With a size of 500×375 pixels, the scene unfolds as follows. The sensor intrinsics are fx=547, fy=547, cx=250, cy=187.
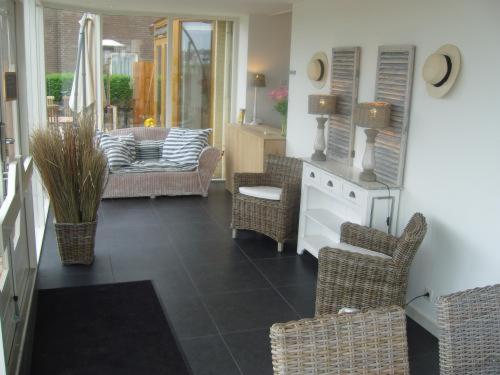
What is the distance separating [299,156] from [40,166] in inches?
113

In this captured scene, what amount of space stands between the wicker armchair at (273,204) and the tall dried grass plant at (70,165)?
157cm

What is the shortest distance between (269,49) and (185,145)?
1.80 meters

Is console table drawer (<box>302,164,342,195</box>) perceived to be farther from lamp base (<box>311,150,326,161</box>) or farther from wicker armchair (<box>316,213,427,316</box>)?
wicker armchair (<box>316,213,427,316</box>)

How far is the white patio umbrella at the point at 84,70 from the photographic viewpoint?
292 inches

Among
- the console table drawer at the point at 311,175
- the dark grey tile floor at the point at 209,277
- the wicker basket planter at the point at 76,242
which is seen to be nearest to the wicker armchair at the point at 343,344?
the dark grey tile floor at the point at 209,277

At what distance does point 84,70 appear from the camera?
7.50 meters

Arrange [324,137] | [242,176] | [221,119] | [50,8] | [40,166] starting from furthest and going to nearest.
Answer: [221,119]
[50,8]
[242,176]
[324,137]
[40,166]

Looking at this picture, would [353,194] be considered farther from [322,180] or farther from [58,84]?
[58,84]

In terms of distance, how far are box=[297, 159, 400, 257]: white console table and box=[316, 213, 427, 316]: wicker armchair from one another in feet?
1.09

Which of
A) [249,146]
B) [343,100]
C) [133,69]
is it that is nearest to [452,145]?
[343,100]

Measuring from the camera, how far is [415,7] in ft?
12.9

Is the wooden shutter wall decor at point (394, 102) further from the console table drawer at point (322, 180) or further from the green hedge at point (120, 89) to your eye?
the green hedge at point (120, 89)

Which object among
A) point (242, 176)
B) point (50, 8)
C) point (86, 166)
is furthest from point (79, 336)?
point (50, 8)

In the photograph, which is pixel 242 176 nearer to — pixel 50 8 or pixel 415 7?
pixel 415 7
